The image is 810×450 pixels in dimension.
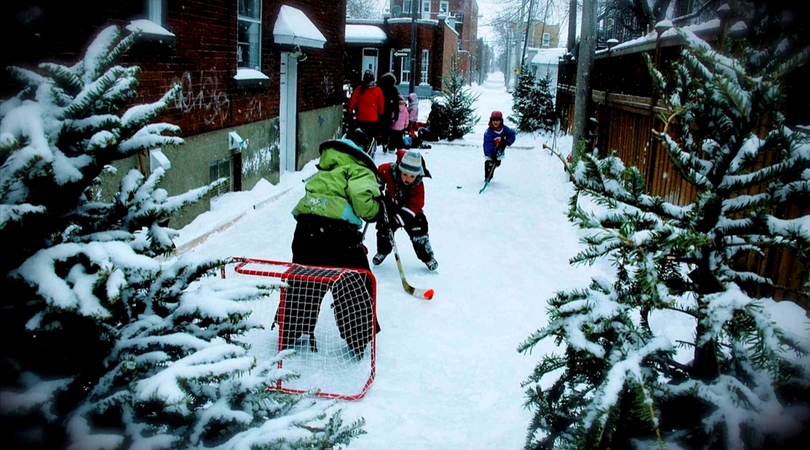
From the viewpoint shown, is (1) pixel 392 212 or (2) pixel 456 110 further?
(2) pixel 456 110

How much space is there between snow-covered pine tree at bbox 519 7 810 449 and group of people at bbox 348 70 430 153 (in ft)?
37.2

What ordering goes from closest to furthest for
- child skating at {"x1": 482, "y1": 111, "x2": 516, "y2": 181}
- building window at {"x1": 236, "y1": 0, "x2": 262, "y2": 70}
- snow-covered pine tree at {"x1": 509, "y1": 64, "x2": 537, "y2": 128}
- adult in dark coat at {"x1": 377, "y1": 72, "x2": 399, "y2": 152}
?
building window at {"x1": 236, "y1": 0, "x2": 262, "y2": 70}, child skating at {"x1": 482, "y1": 111, "x2": 516, "y2": 181}, adult in dark coat at {"x1": 377, "y1": 72, "x2": 399, "y2": 152}, snow-covered pine tree at {"x1": 509, "y1": 64, "x2": 537, "y2": 128}

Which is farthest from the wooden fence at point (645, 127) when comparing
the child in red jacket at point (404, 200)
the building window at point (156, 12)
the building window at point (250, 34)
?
the building window at point (250, 34)

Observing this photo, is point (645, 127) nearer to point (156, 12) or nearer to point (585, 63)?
point (585, 63)

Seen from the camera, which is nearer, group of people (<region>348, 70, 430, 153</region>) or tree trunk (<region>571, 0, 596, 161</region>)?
tree trunk (<region>571, 0, 596, 161</region>)

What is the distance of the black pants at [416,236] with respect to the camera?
7.06 m

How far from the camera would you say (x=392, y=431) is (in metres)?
3.98

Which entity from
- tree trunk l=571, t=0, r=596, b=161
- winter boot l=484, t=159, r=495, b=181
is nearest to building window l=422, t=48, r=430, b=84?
Answer: tree trunk l=571, t=0, r=596, b=161

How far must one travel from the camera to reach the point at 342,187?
4914 mm

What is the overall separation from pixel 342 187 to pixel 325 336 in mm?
1307

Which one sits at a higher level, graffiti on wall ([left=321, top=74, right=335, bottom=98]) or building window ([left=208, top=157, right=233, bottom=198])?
graffiti on wall ([left=321, top=74, right=335, bottom=98])

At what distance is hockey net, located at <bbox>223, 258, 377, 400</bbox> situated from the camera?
15.0ft

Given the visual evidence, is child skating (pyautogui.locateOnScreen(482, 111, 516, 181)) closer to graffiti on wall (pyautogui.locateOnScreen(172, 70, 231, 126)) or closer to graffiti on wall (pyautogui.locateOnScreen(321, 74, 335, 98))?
graffiti on wall (pyautogui.locateOnScreen(321, 74, 335, 98))

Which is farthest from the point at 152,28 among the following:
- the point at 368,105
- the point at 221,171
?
the point at 368,105
